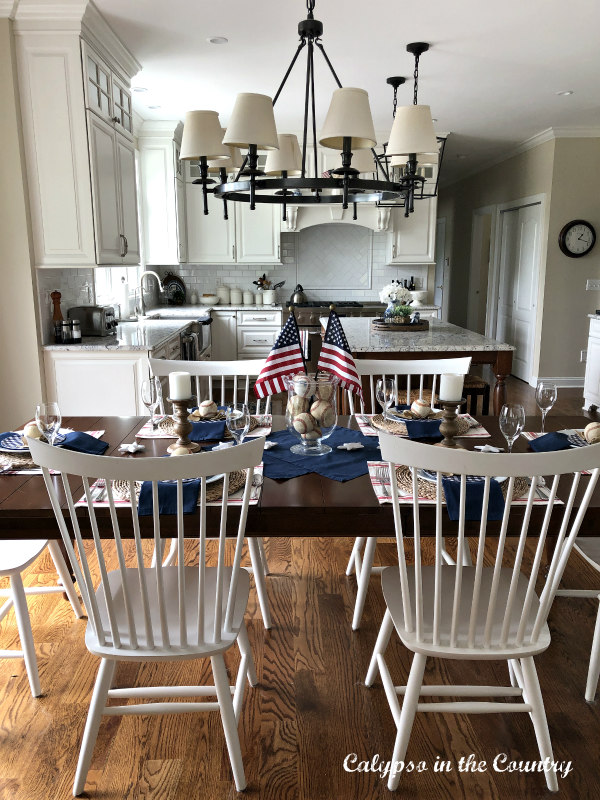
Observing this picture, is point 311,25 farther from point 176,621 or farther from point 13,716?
point 13,716

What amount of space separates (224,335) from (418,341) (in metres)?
3.01

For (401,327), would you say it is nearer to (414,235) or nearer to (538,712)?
(414,235)

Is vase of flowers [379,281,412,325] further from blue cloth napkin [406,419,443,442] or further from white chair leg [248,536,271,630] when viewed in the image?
white chair leg [248,536,271,630]

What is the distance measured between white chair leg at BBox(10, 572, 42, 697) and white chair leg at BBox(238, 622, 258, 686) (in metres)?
0.65

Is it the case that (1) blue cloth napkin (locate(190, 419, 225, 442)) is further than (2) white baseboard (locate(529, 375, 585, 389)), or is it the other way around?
(2) white baseboard (locate(529, 375, 585, 389))

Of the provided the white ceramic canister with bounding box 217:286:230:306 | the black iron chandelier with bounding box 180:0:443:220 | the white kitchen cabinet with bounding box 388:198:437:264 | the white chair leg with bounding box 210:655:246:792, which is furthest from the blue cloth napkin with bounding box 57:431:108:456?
the white kitchen cabinet with bounding box 388:198:437:264

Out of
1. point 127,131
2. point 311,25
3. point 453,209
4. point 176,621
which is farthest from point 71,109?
point 453,209

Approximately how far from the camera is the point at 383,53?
3902 millimetres

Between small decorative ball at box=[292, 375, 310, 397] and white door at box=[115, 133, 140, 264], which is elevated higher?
white door at box=[115, 133, 140, 264]

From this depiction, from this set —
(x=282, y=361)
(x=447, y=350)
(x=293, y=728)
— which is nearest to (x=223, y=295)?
(x=447, y=350)

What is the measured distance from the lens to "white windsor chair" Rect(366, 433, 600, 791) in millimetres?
1276

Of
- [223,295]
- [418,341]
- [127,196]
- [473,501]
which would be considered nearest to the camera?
[473,501]

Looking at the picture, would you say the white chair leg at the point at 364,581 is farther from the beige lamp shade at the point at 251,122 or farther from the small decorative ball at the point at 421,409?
the beige lamp shade at the point at 251,122

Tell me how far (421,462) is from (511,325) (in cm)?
649
